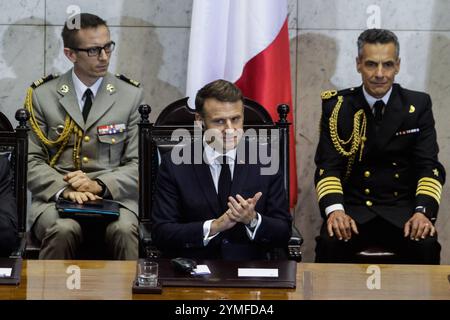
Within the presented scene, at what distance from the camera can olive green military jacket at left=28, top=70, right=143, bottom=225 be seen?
16.7 feet

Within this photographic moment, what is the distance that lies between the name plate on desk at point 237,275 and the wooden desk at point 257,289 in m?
0.03

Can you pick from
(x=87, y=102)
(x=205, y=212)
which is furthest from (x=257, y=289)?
(x=87, y=102)

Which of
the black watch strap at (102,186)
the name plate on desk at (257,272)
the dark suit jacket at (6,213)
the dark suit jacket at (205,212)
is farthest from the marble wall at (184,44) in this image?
the name plate on desk at (257,272)

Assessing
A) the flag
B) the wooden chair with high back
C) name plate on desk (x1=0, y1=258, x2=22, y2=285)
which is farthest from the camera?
the flag

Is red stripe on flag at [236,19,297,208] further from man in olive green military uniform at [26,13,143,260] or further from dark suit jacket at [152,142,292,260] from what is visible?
dark suit jacket at [152,142,292,260]

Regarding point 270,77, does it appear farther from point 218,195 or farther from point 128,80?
point 218,195

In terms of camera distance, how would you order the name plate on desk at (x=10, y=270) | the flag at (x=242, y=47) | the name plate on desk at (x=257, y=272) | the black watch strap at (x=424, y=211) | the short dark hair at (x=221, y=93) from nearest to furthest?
the name plate on desk at (x=10, y=270) → the name plate on desk at (x=257, y=272) → the short dark hair at (x=221, y=93) → the black watch strap at (x=424, y=211) → the flag at (x=242, y=47)

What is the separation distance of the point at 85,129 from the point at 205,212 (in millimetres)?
1193

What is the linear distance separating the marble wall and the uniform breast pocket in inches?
28.3

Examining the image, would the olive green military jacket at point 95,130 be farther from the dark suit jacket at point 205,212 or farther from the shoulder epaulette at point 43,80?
the dark suit jacket at point 205,212

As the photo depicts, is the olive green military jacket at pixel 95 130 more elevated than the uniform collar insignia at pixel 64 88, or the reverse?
the uniform collar insignia at pixel 64 88

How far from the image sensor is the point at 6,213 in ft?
14.0

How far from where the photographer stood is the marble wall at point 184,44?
226 inches

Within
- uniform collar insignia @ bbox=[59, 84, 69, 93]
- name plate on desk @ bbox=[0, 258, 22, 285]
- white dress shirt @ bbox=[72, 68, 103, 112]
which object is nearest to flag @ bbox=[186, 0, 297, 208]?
white dress shirt @ bbox=[72, 68, 103, 112]
